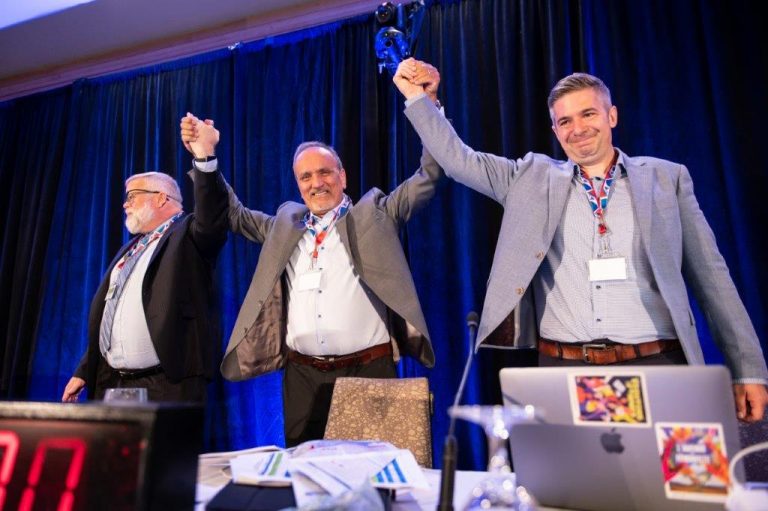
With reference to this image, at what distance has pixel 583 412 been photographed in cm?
83

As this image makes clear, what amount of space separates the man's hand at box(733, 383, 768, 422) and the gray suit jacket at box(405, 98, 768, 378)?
0.04m

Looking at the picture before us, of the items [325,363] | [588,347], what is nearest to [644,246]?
[588,347]

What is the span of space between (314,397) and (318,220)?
0.79m

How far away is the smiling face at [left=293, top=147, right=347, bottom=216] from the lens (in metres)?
2.43

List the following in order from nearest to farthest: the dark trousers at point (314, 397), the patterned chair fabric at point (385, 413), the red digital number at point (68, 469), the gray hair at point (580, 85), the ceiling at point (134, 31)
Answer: the red digital number at point (68, 469)
the patterned chair fabric at point (385, 413)
the gray hair at point (580, 85)
the dark trousers at point (314, 397)
the ceiling at point (134, 31)

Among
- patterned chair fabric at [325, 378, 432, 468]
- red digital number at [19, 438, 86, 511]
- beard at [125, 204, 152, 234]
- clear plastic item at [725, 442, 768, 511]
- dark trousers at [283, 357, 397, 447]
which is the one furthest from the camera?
beard at [125, 204, 152, 234]

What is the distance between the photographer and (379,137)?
317 centimetres

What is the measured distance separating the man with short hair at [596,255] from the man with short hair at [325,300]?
394 mm

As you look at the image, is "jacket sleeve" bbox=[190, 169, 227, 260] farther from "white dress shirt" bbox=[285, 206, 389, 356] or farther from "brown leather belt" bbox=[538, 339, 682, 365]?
"brown leather belt" bbox=[538, 339, 682, 365]

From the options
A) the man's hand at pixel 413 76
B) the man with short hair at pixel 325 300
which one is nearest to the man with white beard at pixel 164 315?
the man with short hair at pixel 325 300

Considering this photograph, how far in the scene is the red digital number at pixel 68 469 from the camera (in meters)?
0.79

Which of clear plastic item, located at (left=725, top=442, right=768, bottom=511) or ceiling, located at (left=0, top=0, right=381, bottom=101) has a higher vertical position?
ceiling, located at (left=0, top=0, right=381, bottom=101)

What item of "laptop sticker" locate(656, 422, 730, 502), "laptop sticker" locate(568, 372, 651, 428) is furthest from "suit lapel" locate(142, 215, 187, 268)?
"laptop sticker" locate(656, 422, 730, 502)

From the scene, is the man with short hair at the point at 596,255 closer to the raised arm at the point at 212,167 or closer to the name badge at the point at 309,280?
the name badge at the point at 309,280
